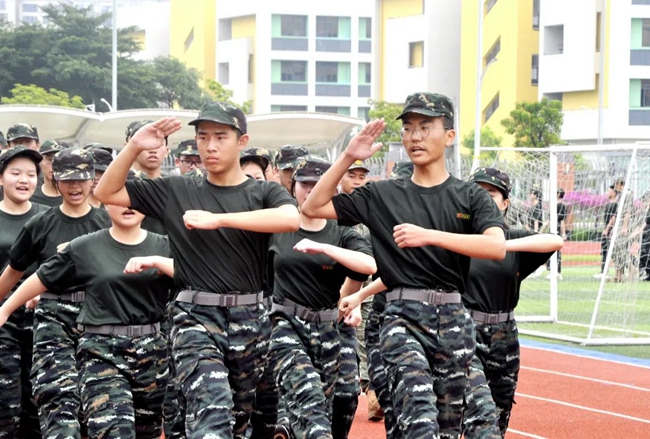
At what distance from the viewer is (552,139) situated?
56000 mm

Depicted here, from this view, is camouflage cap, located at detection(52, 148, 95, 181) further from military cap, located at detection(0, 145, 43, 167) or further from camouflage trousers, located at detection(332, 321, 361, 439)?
camouflage trousers, located at detection(332, 321, 361, 439)

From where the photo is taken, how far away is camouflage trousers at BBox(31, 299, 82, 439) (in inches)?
346

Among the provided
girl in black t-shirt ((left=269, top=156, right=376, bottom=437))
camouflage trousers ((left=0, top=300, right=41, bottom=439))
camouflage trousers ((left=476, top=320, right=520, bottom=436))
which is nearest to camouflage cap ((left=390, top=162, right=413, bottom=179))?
girl in black t-shirt ((left=269, top=156, right=376, bottom=437))

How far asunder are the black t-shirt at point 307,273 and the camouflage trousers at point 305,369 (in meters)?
0.16

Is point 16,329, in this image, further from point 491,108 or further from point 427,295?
point 491,108

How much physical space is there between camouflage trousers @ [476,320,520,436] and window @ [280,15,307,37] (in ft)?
254

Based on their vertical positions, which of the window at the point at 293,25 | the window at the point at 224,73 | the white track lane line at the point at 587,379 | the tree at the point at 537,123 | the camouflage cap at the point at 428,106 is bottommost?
the white track lane line at the point at 587,379

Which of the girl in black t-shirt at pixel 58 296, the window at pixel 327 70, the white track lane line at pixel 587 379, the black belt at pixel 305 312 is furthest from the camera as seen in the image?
the window at pixel 327 70

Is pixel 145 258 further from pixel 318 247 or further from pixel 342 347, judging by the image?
pixel 342 347

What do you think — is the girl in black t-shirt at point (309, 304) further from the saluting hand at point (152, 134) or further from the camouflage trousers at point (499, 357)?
the saluting hand at point (152, 134)

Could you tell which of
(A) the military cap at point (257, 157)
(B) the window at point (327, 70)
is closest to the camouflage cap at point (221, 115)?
(A) the military cap at point (257, 157)

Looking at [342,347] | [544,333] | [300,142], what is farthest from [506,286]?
[300,142]

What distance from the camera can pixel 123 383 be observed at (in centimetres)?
824

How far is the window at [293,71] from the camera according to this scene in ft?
284
